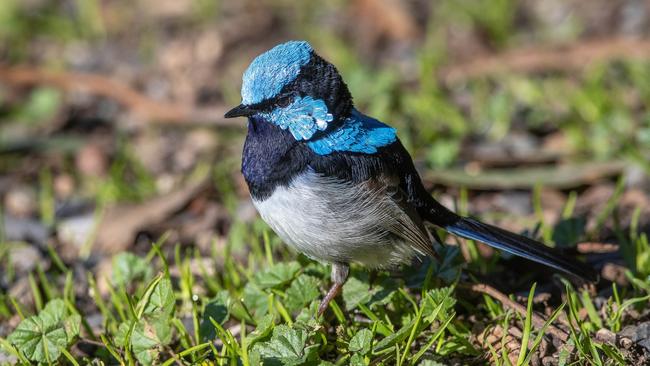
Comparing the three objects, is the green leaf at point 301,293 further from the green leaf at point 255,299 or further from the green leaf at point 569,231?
the green leaf at point 569,231

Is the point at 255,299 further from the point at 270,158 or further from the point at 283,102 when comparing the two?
the point at 283,102

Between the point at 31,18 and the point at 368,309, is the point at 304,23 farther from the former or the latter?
the point at 368,309

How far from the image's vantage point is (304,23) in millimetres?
6926

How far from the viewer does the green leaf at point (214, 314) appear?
3.33 m

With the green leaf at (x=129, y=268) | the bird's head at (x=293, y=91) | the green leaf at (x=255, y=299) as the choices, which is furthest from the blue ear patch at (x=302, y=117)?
the green leaf at (x=129, y=268)

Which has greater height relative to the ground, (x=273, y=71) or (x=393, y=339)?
(x=273, y=71)

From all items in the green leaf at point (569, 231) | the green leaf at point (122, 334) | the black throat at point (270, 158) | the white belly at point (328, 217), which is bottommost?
the green leaf at point (569, 231)

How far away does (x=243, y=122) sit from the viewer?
5.75m

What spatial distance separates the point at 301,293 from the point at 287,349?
1.48 feet

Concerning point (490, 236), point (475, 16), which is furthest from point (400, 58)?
point (490, 236)

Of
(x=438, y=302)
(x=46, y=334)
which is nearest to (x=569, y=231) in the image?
(x=438, y=302)

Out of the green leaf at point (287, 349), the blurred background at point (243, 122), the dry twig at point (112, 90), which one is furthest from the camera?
the dry twig at point (112, 90)

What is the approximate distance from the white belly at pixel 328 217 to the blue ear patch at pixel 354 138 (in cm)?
13

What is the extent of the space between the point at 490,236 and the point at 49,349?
1755 millimetres
